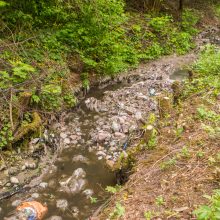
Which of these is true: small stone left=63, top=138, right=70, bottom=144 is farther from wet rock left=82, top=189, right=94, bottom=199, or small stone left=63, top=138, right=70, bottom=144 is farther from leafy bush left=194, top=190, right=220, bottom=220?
leafy bush left=194, top=190, right=220, bottom=220

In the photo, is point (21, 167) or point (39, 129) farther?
point (39, 129)

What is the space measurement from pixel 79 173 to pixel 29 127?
114cm

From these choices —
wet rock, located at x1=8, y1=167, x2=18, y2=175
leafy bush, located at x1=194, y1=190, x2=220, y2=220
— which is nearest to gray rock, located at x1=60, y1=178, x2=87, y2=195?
wet rock, located at x1=8, y1=167, x2=18, y2=175

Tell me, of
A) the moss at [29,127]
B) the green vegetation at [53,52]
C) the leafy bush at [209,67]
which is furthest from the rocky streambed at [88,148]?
the leafy bush at [209,67]

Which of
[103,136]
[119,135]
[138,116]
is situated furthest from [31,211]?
[138,116]

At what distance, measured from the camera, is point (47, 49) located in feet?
23.4

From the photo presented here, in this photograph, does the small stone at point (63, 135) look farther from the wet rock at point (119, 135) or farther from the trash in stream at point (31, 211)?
the trash in stream at point (31, 211)

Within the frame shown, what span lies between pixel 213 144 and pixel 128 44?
6.99m

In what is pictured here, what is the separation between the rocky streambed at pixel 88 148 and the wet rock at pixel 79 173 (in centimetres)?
1

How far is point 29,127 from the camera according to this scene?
5.26 m

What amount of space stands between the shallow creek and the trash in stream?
4.1 inches

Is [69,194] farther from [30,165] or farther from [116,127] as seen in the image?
[116,127]

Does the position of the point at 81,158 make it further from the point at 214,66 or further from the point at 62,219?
the point at 214,66

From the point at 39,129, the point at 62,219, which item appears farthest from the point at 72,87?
the point at 62,219
